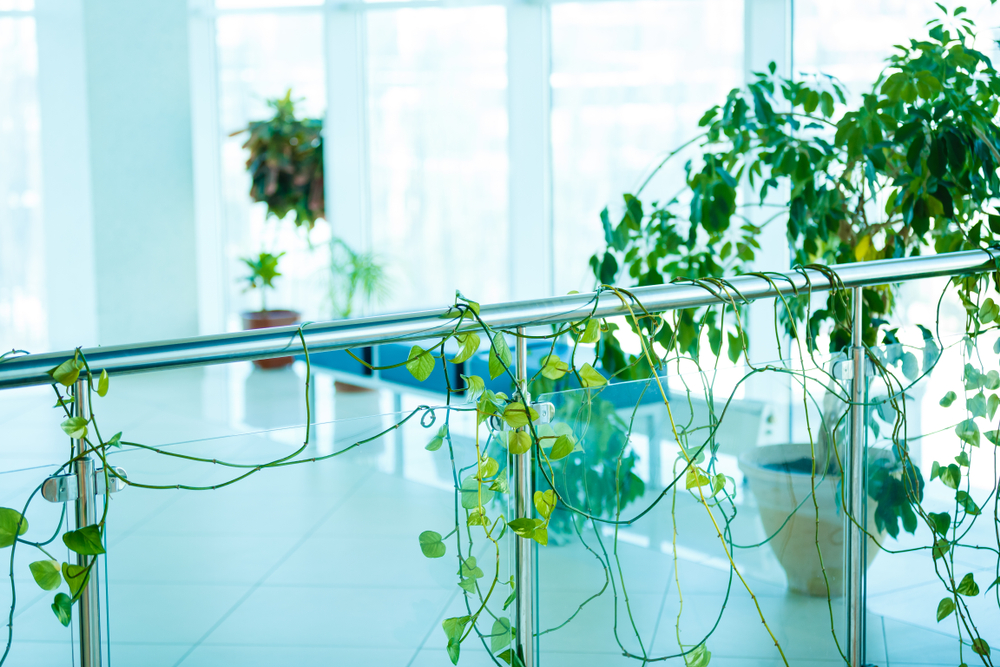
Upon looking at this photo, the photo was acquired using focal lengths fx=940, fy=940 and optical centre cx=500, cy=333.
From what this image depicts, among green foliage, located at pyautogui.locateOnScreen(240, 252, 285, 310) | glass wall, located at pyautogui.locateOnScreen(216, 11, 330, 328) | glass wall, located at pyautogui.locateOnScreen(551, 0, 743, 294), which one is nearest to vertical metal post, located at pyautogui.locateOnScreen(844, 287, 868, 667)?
glass wall, located at pyautogui.locateOnScreen(551, 0, 743, 294)

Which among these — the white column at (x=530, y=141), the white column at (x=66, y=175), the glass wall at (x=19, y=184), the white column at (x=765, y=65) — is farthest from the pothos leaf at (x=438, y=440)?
the glass wall at (x=19, y=184)

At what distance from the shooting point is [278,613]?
3.96 ft

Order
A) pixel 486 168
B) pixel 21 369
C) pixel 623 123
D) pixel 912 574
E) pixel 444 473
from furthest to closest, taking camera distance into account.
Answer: pixel 486 168, pixel 623 123, pixel 912 574, pixel 444 473, pixel 21 369

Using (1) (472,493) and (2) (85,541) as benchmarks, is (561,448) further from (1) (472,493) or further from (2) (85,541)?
(2) (85,541)

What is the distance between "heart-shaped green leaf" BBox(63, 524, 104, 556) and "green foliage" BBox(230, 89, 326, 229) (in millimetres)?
6188

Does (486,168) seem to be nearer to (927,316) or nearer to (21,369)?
(927,316)

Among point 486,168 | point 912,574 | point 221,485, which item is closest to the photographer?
point 221,485

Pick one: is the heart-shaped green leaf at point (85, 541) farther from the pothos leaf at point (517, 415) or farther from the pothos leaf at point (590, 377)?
the pothos leaf at point (590, 377)

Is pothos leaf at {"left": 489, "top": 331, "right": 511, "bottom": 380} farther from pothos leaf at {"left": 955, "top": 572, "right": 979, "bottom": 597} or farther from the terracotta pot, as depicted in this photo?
the terracotta pot

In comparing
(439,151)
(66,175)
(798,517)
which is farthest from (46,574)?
(66,175)

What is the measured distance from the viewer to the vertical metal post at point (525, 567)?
132 cm

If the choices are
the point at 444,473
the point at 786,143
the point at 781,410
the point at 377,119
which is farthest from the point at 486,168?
the point at 444,473

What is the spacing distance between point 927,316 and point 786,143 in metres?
3.49

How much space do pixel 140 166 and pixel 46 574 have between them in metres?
6.35
